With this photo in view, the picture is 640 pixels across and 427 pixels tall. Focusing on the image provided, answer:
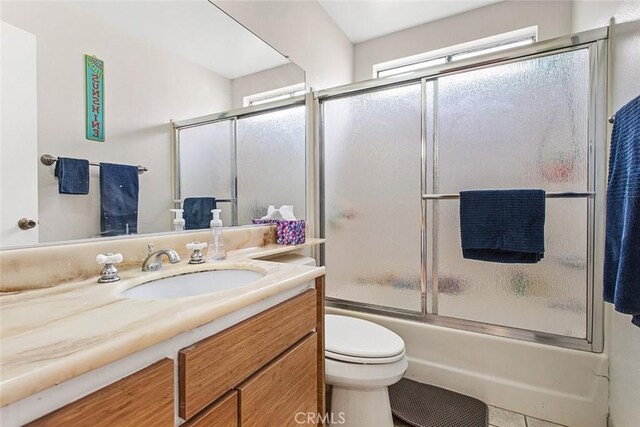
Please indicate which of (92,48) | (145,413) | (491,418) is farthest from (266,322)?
(491,418)

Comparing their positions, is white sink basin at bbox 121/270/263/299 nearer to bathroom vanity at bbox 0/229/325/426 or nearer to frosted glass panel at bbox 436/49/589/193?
bathroom vanity at bbox 0/229/325/426

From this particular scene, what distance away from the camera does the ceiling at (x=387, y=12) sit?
2096 mm

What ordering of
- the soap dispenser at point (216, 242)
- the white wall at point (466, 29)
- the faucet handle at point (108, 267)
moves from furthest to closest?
1. the white wall at point (466, 29)
2. the soap dispenser at point (216, 242)
3. the faucet handle at point (108, 267)

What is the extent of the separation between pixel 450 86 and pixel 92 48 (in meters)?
1.60

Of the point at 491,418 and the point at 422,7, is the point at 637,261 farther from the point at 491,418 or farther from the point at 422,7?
the point at 422,7

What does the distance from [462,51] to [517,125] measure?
43.7 inches

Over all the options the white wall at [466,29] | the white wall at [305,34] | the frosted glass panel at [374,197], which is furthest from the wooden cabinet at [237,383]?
the white wall at [466,29]

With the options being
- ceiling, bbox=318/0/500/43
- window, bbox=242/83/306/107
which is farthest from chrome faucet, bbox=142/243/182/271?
ceiling, bbox=318/0/500/43

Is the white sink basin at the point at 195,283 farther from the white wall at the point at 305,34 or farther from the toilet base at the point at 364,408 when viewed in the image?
the white wall at the point at 305,34

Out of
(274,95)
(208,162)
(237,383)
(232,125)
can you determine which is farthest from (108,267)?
(274,95)

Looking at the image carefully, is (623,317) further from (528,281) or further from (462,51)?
(462,51)

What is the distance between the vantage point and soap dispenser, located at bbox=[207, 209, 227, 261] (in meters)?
1.16

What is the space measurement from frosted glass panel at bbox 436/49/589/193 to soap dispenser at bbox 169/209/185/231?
133 centimetres

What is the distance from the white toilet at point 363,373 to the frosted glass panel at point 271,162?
2.48 ft
